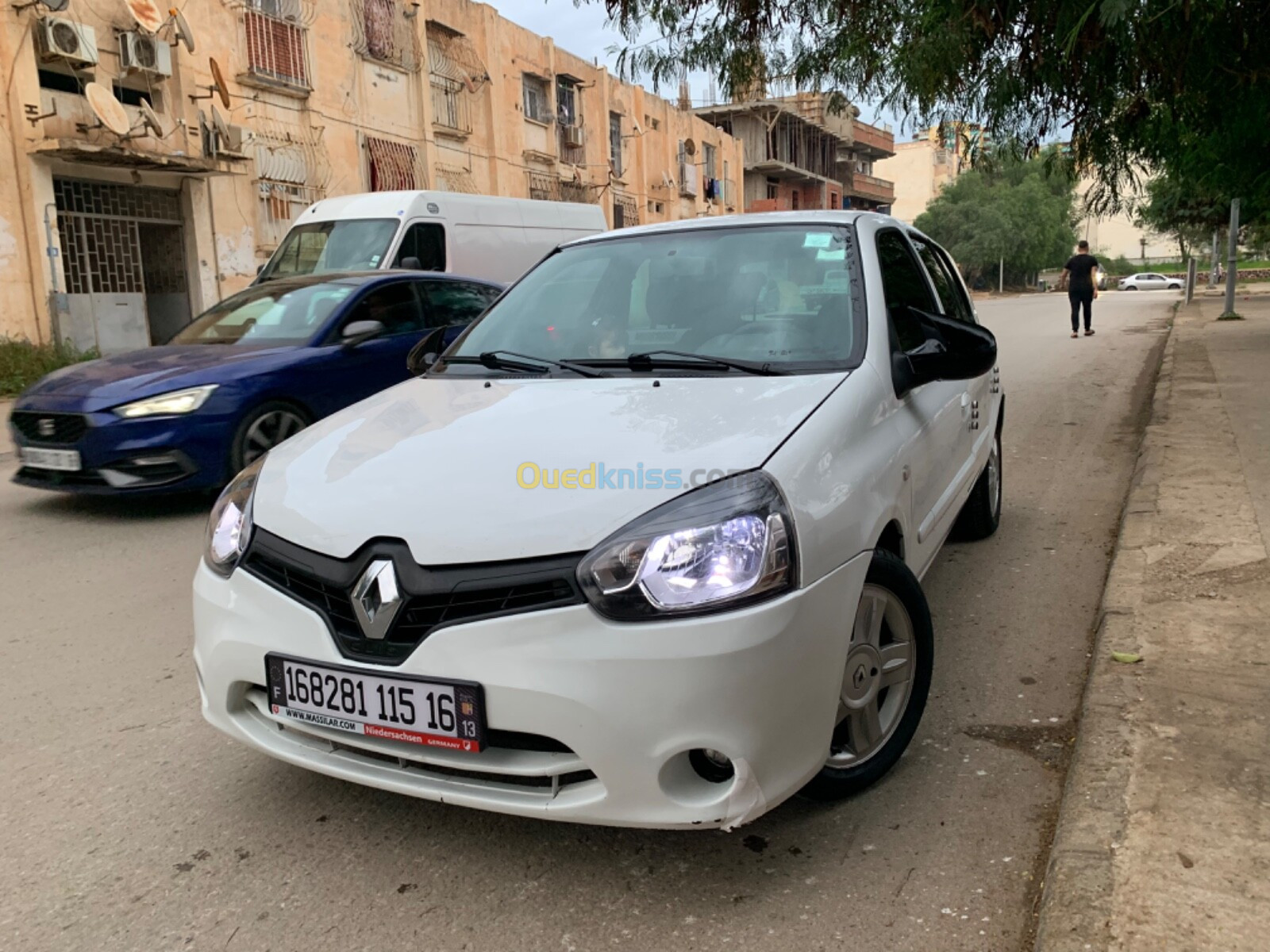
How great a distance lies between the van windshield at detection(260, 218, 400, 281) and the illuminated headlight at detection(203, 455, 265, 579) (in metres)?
9.23

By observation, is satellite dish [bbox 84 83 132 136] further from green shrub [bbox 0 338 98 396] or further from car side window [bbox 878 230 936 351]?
car side window [bbox 878 230 936 351]

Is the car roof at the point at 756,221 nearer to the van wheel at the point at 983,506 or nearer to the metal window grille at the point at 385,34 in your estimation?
the van wheel at the point at 983,506

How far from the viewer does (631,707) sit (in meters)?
2.15

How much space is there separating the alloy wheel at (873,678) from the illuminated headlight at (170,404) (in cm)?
466

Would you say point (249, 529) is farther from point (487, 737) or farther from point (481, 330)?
point (481, 330)

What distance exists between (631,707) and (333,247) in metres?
11.1

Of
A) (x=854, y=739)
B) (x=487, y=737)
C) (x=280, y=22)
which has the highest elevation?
(x=280, y=22)

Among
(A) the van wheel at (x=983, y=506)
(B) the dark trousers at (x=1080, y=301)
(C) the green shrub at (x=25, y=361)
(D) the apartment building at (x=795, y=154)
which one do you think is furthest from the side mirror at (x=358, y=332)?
(D) the apartment building at (x=795, y=154)

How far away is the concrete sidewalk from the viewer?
213 centimetres

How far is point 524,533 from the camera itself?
2.26m

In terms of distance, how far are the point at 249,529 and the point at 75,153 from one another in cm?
1363

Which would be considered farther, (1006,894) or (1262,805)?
(1262,805)

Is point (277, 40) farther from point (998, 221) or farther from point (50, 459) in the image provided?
point (998, 221)

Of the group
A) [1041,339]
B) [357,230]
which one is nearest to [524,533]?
[357,230]
